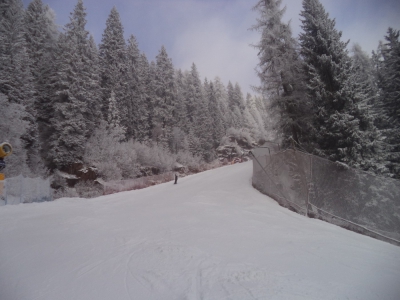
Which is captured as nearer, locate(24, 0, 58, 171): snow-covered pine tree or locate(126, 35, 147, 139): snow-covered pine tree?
locate(24, 0, 58, 171): snow-covered pine tree

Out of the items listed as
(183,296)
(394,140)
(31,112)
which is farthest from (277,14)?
(31,112)

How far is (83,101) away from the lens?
81.5 ft

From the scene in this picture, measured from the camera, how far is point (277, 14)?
591 inches

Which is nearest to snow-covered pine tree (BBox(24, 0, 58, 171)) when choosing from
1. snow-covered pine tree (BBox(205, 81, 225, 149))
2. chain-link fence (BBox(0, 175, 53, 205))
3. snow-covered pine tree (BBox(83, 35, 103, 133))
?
snow-covered pine tree (BBox(83, 35, 103, 133))

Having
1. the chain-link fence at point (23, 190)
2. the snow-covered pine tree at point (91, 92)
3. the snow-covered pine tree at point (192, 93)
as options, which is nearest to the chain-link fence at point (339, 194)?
the chain-link fence at point (23, 190)

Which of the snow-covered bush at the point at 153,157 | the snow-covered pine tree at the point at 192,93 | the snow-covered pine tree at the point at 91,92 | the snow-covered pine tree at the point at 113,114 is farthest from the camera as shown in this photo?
the snow-covered pine tree at the point at 192,93

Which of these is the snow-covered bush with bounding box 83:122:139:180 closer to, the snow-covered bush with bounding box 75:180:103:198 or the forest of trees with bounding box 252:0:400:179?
the snow-covered bush with bounding box 75:180:103:198

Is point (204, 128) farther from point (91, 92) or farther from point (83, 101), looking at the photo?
point (83, 101)

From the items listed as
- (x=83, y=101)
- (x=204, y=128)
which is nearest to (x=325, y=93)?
(x=83, y=101)

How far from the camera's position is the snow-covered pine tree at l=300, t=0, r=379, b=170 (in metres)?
10.9

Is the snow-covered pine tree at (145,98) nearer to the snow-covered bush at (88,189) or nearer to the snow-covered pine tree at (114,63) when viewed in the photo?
the snow-covered pine tree at (114,63)

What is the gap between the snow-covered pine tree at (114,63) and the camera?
110ft

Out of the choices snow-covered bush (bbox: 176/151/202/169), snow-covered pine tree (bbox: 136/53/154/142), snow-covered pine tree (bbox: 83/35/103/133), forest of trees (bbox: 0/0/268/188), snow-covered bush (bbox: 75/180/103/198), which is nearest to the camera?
snow-covered bush (bbox: 75/180/103/198)

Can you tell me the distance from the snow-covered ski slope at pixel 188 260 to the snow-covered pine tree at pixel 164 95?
3119 cm
